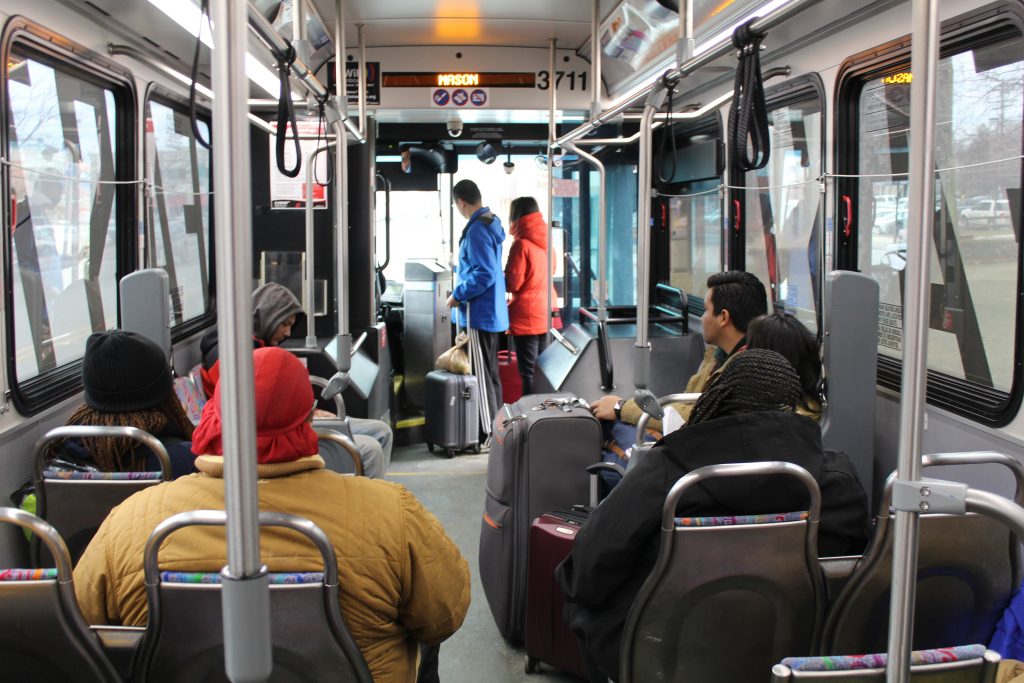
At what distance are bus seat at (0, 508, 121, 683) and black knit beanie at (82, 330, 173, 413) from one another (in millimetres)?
1228

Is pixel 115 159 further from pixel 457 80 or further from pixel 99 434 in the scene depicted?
pixel 457 80

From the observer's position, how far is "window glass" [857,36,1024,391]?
2.93 meters

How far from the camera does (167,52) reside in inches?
189

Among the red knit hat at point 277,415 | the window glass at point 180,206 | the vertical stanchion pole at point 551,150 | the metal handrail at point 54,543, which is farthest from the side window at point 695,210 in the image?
the metal handrail at point 54,543

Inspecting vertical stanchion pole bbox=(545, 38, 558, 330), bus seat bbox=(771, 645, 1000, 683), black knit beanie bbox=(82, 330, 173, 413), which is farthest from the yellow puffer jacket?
vertical stanchion pole bbox=(545, 38, 558, 330)

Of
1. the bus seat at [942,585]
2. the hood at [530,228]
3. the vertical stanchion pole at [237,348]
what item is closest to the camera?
the vertical stanchion pole at [237,348]

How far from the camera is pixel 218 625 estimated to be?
1.61 metres

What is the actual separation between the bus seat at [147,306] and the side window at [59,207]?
0.31 m

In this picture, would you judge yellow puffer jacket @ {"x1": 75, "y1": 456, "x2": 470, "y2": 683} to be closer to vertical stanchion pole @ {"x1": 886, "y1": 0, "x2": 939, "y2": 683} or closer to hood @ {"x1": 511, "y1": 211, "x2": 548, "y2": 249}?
vertical stanchion pole @ {"x1": 886, "y1": 0, "x2": 939, "y2": 683}

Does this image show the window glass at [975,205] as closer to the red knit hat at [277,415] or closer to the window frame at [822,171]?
the window frame at [822,171]

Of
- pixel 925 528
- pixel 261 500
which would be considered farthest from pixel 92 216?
pixel 925 528

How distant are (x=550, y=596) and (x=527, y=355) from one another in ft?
13.4

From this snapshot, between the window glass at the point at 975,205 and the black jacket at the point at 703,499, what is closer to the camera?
the black jacket at the point at 703,499

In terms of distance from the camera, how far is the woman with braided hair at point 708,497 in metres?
2.12
